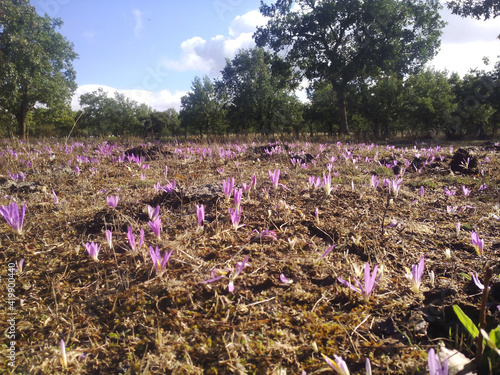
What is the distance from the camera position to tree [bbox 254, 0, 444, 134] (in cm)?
2398

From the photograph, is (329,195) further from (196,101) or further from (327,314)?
(196,101)

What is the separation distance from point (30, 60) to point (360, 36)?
2955cm

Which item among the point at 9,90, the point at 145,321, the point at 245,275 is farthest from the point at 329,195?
the point at 9,90

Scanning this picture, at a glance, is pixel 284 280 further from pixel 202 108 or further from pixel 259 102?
pixel 202 108

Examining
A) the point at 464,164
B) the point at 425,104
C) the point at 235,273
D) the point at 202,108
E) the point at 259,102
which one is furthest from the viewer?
the point at 202,108

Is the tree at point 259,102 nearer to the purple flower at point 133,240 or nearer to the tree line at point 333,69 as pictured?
the tree line at point 333,69

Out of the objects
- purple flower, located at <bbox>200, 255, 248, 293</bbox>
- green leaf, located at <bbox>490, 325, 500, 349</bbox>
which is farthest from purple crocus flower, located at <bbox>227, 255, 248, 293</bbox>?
green leaf, located at <bbox>490, 325, 500, 349</bbox>

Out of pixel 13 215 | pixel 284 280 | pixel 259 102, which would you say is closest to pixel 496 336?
pixel 284 280

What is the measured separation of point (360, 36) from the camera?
81.9ft

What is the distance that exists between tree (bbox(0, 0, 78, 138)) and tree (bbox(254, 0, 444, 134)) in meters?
22.4

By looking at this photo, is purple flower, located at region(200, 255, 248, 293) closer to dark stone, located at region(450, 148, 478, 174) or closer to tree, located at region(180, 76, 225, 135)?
dark stone, located at region(450, 148, 478, 174)

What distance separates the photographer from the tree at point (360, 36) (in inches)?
944

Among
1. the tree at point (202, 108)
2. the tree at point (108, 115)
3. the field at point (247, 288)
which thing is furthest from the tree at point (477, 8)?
the tree at point (108, 115)

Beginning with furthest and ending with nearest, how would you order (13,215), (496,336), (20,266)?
(13,215) < (20,266) < (496,336)
